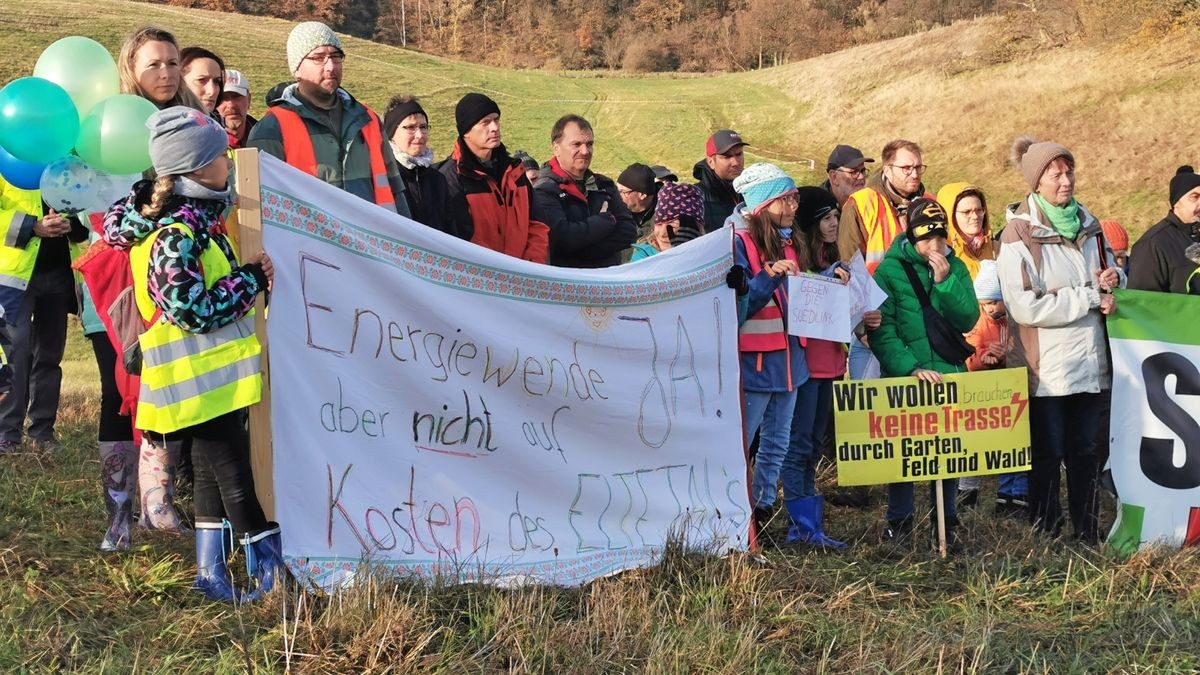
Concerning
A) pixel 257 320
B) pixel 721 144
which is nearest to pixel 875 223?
pixel 721 144

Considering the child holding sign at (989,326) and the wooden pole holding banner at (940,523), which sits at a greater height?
the child holding sign at (989,326)

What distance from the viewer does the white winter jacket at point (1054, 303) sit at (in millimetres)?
6773

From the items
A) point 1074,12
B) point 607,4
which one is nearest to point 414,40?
point 607,4

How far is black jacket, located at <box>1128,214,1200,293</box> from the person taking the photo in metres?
7.25

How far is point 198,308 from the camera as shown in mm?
4461

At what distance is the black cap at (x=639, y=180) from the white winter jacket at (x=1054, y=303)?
299 centimetres

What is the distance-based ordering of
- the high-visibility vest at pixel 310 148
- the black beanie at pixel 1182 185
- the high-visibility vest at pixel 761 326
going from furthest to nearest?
the black beanie at pixel 1182 185, the high-visibility vest at pixel 761 326, the high-visibility vest at pixel 310 148

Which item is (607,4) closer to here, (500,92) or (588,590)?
(500,92)

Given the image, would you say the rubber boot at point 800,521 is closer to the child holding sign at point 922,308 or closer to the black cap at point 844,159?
the child holding sign at point 922,308

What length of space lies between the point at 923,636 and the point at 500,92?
44737 millimetres

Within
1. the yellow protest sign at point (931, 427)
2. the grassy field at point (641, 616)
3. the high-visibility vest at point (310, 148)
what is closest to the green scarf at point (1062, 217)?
the yellow protest sign at point (931, 427)

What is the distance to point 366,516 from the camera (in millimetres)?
4836

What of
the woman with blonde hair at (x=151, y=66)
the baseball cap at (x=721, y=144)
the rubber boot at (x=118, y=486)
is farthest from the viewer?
the baseball cap at (x=721, y=144)

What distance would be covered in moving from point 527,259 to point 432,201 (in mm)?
628
